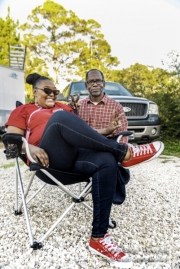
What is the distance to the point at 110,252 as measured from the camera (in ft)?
6.33

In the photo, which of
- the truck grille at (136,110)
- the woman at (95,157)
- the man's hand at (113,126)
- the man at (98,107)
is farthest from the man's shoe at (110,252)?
the truck grille at (136,110)

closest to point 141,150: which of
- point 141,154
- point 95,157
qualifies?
point 141,154

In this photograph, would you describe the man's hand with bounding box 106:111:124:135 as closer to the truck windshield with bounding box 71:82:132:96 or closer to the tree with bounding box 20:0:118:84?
the truck windshield with bounding box 71:82:132:96

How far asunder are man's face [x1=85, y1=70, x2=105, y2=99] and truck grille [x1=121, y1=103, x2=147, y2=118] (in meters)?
3.15

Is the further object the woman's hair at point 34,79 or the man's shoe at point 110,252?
the woman's hair at point 34,79

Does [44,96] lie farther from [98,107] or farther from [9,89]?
[9,89]

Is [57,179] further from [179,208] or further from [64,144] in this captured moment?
[179,208]

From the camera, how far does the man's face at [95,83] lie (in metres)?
3.14

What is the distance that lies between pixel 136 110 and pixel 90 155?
4511 millimetres

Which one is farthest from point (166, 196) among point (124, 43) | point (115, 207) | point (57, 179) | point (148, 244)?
point (124, 43)

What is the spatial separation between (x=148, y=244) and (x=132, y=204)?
916mm

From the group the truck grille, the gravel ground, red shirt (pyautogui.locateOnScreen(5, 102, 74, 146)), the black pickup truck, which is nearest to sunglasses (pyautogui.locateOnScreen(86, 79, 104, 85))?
red shirt (pyautogui.locateOnScreen(5, 102, 74, 146))

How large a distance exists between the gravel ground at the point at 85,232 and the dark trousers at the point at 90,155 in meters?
0.31

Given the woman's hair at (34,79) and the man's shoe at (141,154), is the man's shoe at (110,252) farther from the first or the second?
the woman's hair at (34,79)
